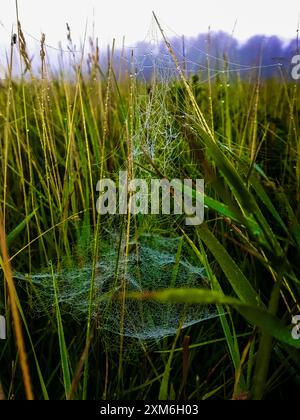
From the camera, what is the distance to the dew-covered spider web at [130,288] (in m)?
1.40

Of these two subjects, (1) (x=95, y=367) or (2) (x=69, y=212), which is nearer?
(1) (x=95, y=367)

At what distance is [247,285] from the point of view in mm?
966

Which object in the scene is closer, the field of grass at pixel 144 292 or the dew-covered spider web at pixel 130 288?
the field of grass at pixel 144 292

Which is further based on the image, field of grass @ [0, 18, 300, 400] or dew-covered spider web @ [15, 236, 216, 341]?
dew-covered spider web @ [15, 236, 216, 341]

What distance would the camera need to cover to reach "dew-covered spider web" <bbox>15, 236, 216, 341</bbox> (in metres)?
1.40

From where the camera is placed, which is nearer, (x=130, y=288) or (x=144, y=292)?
(x=144, y=292)

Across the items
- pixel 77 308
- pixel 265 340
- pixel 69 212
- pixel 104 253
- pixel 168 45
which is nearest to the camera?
pixel 265 340

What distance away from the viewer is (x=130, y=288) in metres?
1.51

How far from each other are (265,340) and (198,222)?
0.24 m
